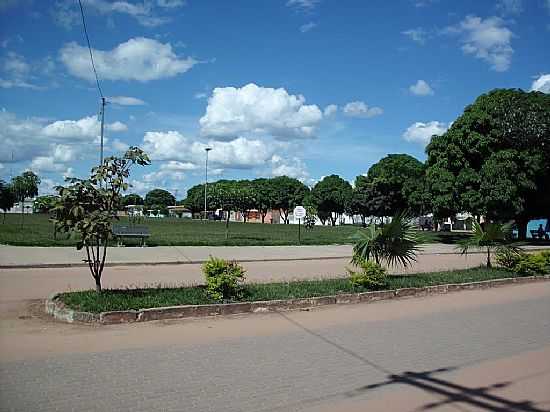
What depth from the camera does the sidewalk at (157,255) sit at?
15461 millimetres

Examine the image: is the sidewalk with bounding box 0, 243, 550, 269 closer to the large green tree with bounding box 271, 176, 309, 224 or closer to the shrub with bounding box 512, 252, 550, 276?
the shrub with bounding box 512, 252, 550, 276

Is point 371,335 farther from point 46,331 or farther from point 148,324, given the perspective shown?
point 46,331

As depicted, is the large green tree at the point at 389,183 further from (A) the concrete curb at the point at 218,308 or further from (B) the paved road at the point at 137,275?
(A) the concrete curb at the point at 218,308

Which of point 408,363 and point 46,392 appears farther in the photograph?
point 408,363

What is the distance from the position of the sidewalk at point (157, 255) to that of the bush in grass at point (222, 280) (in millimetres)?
7343

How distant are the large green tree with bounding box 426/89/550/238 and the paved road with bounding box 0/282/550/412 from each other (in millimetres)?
22762

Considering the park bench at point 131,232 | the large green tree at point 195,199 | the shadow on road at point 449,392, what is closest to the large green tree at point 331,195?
the large green tree at point 195,199

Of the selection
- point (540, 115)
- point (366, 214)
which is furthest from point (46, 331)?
point (366, 214)

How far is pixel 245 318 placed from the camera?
8562 mm

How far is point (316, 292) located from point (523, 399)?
17.9 ft

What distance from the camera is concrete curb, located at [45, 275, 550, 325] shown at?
775 cm

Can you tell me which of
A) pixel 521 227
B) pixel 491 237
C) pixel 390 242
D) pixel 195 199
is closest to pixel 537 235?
pixel 521 227

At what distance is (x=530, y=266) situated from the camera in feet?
48.5

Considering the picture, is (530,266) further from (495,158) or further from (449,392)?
(495,158)
